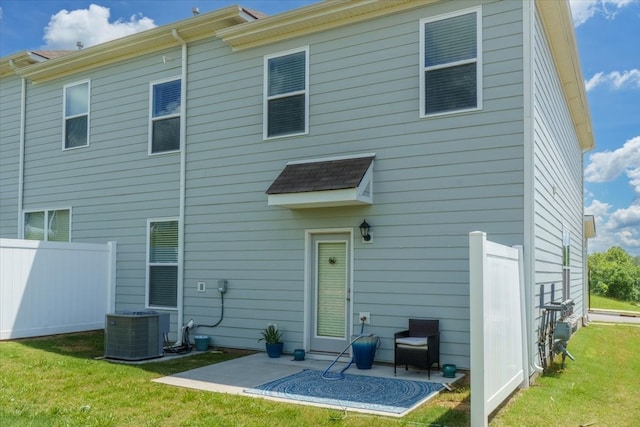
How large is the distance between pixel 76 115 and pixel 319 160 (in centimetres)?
596

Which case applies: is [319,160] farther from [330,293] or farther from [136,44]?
[136,44]

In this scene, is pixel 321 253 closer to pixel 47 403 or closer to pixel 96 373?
pixel 96 373

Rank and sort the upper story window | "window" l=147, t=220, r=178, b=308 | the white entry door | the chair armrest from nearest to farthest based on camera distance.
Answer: the chair armrest
the white entry door
the upper story window
"window" l=147, t=220, r=178, b=308

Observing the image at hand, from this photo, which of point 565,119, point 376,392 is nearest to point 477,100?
point 376,392

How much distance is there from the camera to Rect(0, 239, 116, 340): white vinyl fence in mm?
8812

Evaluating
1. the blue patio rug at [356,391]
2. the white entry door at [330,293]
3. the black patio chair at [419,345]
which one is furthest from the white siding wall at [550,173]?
the white entry door at [330,293]

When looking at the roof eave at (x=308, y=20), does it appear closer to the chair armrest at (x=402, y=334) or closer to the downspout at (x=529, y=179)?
the downspout at (x=529, y=179)

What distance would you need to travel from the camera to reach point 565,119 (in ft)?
34.6

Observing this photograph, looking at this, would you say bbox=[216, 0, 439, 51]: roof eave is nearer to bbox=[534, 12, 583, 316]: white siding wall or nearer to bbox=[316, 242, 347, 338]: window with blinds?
bbox=[534, 12, 583, 316]: white siding wall

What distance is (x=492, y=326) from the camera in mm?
4734

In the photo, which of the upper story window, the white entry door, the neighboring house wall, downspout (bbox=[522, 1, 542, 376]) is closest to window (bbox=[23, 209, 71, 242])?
the neighboring house wall

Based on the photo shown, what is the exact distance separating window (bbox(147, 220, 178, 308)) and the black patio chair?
174 inches

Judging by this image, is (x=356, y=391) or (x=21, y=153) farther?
(x=21, y=153)

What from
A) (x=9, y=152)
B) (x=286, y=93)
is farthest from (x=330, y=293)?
(x=9, y=152)
